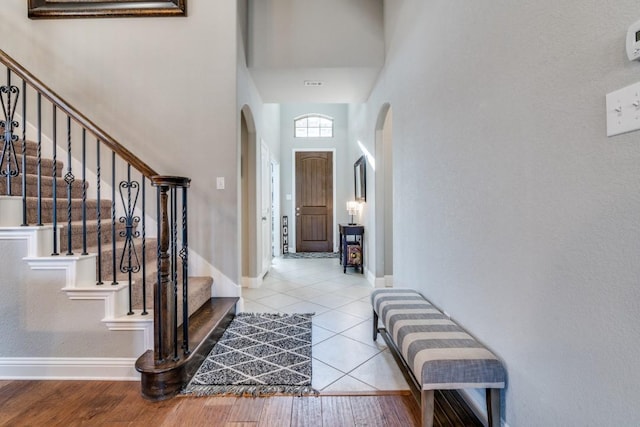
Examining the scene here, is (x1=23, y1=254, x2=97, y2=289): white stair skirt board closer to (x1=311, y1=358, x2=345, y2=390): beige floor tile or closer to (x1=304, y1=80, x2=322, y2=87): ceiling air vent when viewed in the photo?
(x1=311, y1=358, x2=345, y2=390): beige floor tile

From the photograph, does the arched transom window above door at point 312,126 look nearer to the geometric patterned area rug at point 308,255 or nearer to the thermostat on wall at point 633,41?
the geometric patterned area rug at point 308,255

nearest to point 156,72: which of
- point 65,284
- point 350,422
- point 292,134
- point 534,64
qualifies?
point 65,284

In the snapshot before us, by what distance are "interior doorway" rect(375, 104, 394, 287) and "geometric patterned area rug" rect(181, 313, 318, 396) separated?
1576 mm

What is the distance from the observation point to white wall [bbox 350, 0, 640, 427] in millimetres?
891

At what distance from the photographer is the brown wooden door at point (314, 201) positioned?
7.51m

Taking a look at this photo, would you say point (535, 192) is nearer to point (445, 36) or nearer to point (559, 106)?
point (559, 106)

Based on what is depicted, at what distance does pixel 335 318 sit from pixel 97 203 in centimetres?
222

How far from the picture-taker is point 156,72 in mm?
3049

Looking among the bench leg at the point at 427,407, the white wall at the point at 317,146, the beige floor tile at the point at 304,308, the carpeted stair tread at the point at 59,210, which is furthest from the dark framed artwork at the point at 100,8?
the white wall at the point at 317,146

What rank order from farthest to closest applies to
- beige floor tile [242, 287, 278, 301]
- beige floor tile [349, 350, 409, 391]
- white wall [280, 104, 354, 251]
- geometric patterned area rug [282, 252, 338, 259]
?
white wall [280, 104, 354, 251]
geometric patterned area rug [282, 252, 338, 259]
beige floor tile [242, 287, 278, 301]
beige floor tile [349, 350, 409, 391]

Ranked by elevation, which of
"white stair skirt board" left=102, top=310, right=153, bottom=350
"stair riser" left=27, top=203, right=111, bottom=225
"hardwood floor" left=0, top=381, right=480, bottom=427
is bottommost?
"hardwood floor" left=0, top=381, right=480, bottom=427

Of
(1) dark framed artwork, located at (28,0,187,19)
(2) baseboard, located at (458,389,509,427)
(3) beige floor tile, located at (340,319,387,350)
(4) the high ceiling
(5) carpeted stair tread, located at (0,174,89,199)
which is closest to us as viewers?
(2) baseboard, located at (458,389,509,427)

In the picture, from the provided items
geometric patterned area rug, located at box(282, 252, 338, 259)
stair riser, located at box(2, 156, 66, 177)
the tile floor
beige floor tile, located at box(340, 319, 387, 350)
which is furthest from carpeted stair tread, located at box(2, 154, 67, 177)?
geometric patterned area rug, located at box(282, 252, 338, 259)

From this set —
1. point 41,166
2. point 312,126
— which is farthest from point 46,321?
point 312,126
